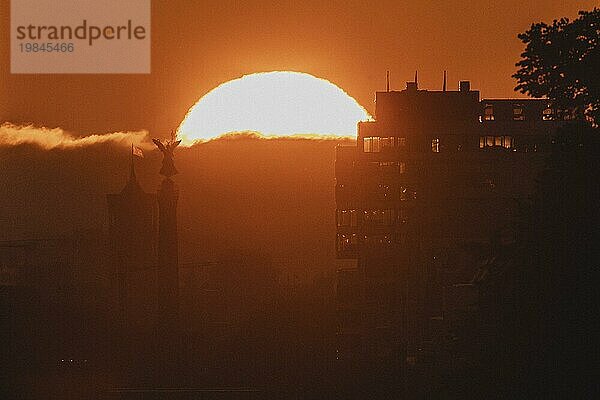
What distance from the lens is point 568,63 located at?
78750mm

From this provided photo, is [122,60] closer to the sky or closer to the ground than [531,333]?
closer to the sky

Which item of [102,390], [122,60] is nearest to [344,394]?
[102,390]

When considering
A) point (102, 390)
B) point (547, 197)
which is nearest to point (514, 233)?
point (547, 197)

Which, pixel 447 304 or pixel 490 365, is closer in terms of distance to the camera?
pixel 490 365

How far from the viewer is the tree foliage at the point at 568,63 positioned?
77.8 metres

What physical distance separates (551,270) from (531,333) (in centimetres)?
312

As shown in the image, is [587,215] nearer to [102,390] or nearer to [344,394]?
[344,394]

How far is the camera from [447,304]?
461 ft

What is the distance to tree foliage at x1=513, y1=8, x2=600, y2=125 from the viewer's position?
255 feet

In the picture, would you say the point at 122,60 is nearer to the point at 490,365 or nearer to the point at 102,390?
the point at 490,365

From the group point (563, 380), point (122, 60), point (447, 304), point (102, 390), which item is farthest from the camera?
point (102, 390)

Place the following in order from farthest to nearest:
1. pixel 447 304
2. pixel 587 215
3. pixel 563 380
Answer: pixel 447 304 < pixel 587 215 < pixel 563 380

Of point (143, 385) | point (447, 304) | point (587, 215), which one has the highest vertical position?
point (587, 215)

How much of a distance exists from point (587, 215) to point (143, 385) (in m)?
96.4
